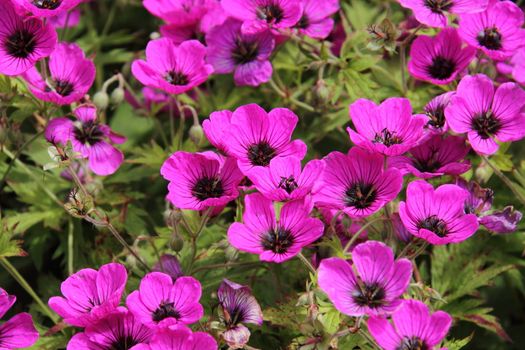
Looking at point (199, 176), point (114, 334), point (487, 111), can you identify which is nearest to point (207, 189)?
point (199, 176)

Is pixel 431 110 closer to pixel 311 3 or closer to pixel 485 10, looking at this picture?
pixel 485 10

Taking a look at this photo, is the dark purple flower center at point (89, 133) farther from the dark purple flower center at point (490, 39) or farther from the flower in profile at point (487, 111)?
the dark purple flower center at point (490, 39)

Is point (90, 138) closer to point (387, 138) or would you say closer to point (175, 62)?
point (175, 62)

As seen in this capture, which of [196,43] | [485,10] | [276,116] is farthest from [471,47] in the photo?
[196,43]

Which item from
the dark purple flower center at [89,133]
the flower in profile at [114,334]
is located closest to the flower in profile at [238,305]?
the flower in profile at [114,334]

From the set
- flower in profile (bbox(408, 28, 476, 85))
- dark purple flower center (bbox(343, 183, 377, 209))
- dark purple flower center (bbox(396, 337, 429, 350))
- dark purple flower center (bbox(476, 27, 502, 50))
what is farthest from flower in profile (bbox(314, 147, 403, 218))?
dark purple flower center (bbox(476, 27, 502, 50))
